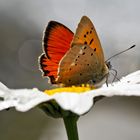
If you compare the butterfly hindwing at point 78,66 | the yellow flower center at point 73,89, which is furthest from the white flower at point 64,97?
the butterfly hindwing at point 78,66

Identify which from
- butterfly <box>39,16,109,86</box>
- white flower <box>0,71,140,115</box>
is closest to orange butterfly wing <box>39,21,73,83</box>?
butterfly <box>39,16,109,86</box>

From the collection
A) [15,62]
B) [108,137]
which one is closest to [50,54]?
[108,137]

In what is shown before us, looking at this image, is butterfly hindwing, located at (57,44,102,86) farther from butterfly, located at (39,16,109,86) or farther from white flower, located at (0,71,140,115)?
white flower, located at (0,71,140,115)

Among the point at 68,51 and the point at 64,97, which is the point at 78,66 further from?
the point at 64,97

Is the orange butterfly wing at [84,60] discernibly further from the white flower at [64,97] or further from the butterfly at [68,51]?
the white flower at [64,97]

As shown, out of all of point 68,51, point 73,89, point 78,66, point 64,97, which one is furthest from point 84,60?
point 64,97

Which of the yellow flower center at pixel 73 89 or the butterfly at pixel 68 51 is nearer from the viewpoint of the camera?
the yellow flower center at pixel 73 89

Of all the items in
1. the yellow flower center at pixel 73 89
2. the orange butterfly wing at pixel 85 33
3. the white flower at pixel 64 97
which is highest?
the orange butterfly wing at pixel 85 33
